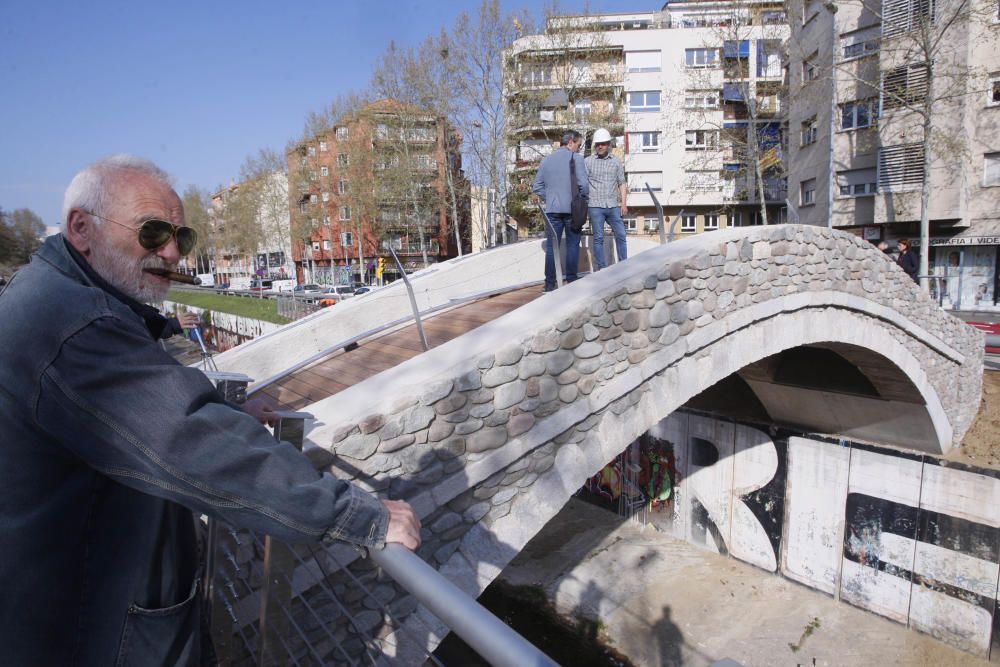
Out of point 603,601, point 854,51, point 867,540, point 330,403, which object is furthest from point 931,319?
point 854,51

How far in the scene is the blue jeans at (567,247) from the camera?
6.12 m

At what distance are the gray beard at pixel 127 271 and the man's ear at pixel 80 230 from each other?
15 millimetres

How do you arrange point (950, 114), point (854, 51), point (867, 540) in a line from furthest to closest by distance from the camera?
point (854, 51) → point (950, 114) → point (867, 540)

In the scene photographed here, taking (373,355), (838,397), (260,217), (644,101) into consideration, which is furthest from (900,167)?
(260,217)

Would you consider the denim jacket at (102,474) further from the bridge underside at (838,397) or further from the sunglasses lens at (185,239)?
the bridge underside at (838,397)

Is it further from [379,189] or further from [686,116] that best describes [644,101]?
[379,189]

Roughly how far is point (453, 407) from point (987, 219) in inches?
889

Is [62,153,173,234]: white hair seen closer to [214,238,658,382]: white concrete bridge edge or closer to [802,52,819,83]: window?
[214,238,658,382]: white concrete bridge edge

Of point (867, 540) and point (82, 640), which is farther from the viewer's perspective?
point (867, 540)

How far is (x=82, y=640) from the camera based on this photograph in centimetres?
125

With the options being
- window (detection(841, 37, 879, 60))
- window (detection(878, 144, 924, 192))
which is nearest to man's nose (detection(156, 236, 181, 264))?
window (detection(878, 144, 924, 192))

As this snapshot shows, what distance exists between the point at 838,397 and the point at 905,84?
14.8m

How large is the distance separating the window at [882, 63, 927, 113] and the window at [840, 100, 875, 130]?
942 millimetres

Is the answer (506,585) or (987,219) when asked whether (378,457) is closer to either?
(506,585)
